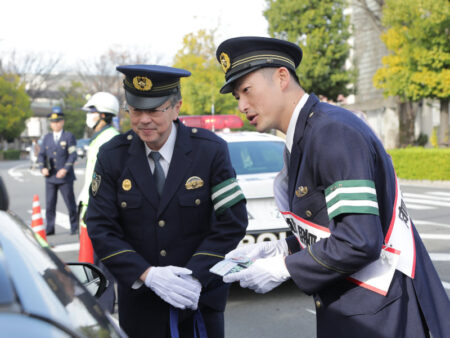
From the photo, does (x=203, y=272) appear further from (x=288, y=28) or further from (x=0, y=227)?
(x=288, y=28)

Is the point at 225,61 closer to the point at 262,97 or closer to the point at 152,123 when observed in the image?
the point at 262,97

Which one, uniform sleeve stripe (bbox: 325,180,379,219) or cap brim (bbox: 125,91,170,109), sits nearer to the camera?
uniform sleeve stripe (bbox: 325,180,379,219)

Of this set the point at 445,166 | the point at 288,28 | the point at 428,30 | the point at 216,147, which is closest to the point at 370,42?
the point at 288,28

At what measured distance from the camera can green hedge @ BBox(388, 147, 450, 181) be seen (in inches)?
666

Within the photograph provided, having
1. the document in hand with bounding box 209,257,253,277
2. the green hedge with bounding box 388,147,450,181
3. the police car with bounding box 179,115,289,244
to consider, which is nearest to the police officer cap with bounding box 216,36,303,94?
the document in hand with bounding box 209,257,253,277

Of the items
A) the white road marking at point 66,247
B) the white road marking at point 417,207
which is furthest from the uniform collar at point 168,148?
the white road marking at point 417,207

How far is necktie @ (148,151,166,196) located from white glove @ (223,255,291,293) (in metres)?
0.63

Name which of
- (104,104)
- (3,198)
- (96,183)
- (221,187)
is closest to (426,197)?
(104,104)

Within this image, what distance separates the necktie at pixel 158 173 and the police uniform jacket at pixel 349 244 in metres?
0.77

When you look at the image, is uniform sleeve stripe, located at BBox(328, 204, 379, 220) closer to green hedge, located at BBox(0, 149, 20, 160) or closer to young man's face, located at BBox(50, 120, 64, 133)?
young man's face, located at BBox(50, 120, 64, 133)

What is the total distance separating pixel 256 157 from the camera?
21.1 feet

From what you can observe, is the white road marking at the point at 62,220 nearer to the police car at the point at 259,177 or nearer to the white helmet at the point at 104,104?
the police car at the point at 259,177

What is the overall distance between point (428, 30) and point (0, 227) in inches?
754

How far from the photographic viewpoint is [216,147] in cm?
275
